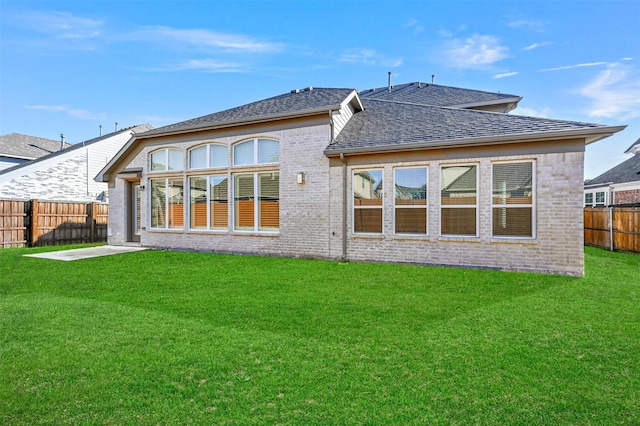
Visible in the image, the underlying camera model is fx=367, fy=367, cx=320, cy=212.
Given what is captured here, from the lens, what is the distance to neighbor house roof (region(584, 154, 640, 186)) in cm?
2061

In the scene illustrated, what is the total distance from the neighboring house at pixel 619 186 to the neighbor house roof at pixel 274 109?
1641cm

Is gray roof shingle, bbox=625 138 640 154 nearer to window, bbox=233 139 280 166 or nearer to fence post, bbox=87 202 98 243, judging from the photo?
window, bbox=233 139 280 166

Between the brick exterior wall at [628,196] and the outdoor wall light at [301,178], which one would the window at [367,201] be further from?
the brick exterior wall at [628,196]

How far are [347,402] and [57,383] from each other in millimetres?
2566

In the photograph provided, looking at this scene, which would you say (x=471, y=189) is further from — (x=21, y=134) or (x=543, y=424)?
(x=21, y=134)

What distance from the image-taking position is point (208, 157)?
41.9 feet

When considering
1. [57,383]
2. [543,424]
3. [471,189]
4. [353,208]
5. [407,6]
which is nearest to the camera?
[543,424]

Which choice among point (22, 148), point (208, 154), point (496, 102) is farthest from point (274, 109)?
point (22, 148)

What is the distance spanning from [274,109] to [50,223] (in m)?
11.5

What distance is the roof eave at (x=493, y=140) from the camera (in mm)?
7805

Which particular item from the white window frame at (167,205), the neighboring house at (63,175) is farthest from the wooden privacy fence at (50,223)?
the white window frame at (167,205)

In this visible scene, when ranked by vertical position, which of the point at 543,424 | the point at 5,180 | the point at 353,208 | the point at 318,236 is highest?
the point at 5,180

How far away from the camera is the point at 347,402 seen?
290cm

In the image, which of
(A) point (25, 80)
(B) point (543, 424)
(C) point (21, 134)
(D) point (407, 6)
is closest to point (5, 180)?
Answer: (A) point (25, 80)
